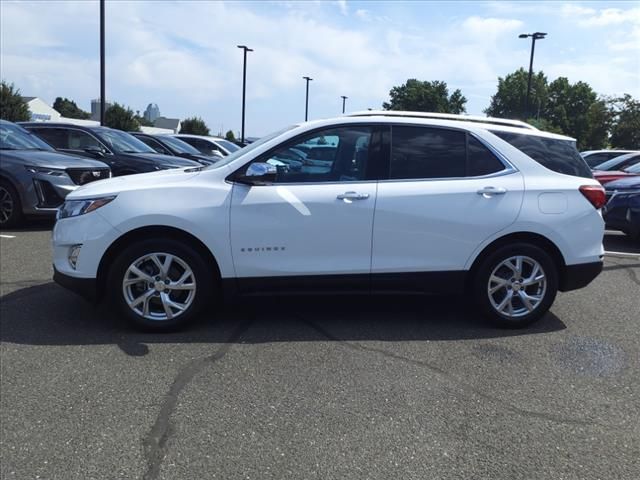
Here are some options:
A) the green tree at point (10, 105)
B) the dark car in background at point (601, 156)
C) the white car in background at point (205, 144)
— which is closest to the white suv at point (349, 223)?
the white car in background at point (205, 144)

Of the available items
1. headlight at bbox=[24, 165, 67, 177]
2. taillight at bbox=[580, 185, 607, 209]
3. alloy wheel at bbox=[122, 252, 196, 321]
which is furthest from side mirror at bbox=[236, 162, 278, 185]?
headlight at bbox=[24, 165, 67, 177]

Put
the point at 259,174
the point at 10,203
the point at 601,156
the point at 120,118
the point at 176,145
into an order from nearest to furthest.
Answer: the point at 259,174 < the point at 10,203 < the point at 176,145 < the point at 601,156 < the point at 120,118

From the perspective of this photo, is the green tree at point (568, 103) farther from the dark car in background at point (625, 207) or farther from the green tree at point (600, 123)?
the dark car in background at point (625, 207)

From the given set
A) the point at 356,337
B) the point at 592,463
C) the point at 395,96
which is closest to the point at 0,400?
the point at 356,337

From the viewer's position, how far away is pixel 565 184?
179 inches

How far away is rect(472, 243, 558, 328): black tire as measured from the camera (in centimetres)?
450

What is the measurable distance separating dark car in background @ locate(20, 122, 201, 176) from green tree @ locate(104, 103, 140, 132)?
1391 inches

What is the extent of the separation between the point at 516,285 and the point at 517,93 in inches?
3802

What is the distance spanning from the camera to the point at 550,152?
4660 mm

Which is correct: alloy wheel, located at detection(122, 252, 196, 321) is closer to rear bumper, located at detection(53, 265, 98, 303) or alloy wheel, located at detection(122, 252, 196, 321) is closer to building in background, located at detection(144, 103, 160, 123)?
rear bumper, located at detection(53, 265, 98, 303)

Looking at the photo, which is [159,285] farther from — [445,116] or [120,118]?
[120,118]

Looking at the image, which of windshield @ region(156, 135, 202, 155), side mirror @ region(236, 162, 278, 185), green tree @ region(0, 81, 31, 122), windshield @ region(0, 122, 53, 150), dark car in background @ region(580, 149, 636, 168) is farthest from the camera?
green tree @ region(0, 81, 31, 122)

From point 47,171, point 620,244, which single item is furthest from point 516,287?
point 47,171

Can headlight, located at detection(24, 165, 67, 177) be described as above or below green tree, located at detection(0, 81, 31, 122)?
below
